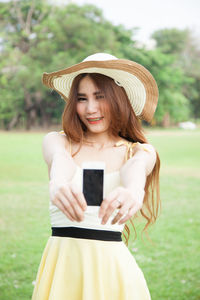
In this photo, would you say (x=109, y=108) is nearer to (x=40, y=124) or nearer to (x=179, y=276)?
(x=179, y=276)

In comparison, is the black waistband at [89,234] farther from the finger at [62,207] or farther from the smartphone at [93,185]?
the finger at [62,207]

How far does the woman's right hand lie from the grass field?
8.07 feet

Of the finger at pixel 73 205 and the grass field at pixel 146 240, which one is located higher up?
the finger at pixel 73 205

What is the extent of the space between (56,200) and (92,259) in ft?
1.51

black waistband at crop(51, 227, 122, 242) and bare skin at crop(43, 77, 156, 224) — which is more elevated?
bare skin at crop(43, 77, 156, 224)

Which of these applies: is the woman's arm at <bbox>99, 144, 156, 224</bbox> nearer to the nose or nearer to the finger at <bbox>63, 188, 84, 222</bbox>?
the finger at <bbox>63, 188, 84, 222</bbox>

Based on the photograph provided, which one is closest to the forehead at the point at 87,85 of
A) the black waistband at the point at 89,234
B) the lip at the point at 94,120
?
the lip at the point at 94,120

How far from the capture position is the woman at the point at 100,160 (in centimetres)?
157

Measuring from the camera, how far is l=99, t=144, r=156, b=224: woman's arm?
1.16m

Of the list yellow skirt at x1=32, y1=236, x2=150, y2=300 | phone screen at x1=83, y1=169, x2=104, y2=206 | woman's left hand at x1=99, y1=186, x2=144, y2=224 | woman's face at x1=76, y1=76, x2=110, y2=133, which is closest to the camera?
woman's left hand at x1=99, y1=186, x2=144, y2=224

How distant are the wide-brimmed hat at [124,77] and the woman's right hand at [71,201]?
23.0 inches

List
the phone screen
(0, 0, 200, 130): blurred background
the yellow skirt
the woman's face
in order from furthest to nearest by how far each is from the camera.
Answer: (0, 0, 200, 130): blurred background < the woman's face < the yellow skirt < the phone screen

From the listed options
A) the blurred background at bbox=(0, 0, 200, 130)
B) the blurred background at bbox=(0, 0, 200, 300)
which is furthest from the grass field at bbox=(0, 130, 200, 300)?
the blurred background at bbox=(0, 0, 200, 130)

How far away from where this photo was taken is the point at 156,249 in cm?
463
